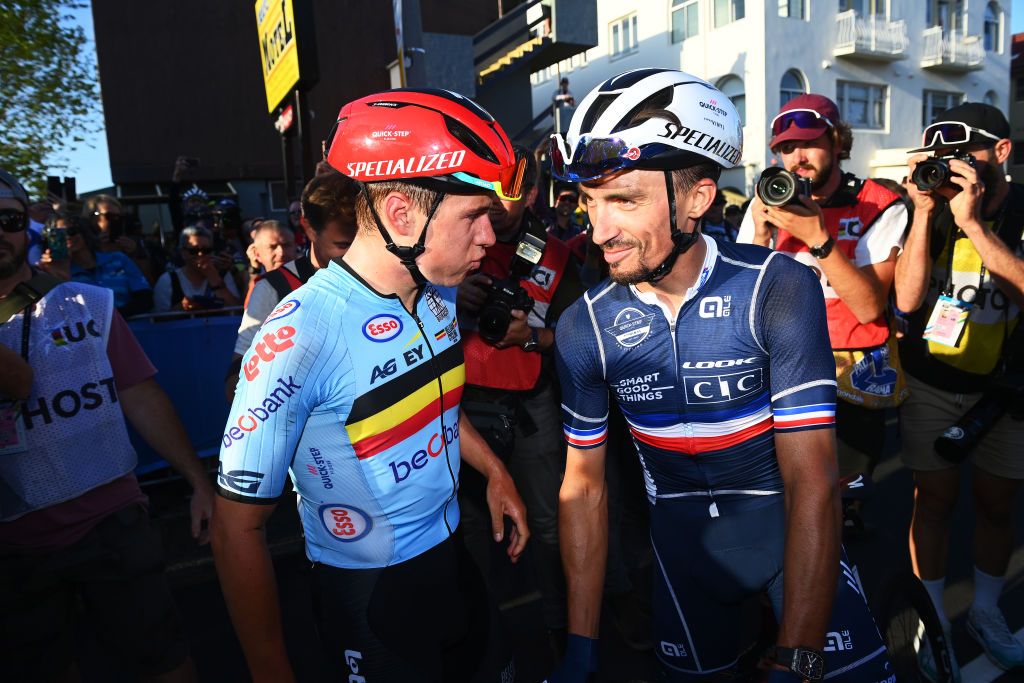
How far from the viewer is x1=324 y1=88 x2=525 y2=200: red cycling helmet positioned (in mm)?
1920

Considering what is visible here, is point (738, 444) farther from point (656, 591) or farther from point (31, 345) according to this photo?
point (31, 345)

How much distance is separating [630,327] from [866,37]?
1207 inches

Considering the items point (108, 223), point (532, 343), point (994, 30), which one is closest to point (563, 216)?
point (108, 223)

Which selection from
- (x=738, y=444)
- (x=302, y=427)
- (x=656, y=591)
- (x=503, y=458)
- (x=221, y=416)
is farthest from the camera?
(x=221, y=416)

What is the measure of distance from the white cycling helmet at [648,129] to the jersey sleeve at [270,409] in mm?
1007

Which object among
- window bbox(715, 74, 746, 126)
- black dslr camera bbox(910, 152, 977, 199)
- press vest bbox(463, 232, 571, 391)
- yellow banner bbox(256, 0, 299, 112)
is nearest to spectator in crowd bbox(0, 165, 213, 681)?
press vest bbox(463, 232, 571, 391)

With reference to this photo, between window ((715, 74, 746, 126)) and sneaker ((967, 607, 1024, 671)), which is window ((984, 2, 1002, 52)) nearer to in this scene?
window ((715, 74, 746, 126))

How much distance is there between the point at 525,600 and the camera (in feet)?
14.0

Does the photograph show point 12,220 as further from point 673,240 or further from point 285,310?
point 673,240

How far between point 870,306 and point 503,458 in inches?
78.0

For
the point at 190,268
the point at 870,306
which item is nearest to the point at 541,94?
the point at 190,268

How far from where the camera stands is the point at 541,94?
121 ft

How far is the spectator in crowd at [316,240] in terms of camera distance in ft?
9.77

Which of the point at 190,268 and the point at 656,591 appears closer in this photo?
the point at 656,591
